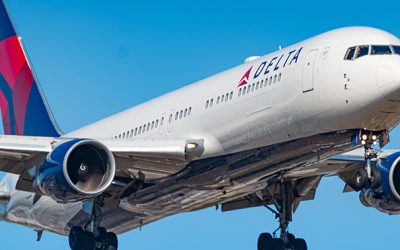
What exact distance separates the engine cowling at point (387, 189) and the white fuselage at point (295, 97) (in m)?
6.18

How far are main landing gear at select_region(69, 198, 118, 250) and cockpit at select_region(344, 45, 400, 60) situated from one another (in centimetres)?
1071

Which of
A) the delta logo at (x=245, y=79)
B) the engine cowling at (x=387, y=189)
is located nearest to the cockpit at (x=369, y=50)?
the delta logo at (x=245, y=79)

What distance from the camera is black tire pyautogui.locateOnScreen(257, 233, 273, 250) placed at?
40719 millimetres

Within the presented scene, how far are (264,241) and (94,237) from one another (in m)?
6.21

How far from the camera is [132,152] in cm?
3559

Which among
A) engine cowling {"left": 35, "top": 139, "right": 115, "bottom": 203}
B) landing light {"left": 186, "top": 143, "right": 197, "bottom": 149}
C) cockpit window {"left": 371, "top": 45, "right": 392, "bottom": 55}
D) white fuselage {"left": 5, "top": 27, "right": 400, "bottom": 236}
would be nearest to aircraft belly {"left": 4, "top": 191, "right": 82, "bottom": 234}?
engine cowling {"left": 35, "top": 139, "right": 115, "bottom": 203}

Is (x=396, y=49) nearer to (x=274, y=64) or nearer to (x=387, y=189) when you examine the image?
(x=274, y=64)

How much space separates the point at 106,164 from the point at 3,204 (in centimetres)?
983

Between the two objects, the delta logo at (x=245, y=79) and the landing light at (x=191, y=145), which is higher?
the delta logo at (x=245, y=79)

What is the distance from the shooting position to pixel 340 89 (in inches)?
1250

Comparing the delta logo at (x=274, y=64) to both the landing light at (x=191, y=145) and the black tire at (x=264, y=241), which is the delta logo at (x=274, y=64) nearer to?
the landing light at (x=191, y=145)

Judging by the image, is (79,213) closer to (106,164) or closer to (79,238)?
(79,238)

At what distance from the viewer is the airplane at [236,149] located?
1262 inches

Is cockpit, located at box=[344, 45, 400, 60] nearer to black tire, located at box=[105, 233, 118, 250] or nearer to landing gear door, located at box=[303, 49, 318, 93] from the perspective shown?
landing gear door, located at box=[303, 49, 318, 93]
